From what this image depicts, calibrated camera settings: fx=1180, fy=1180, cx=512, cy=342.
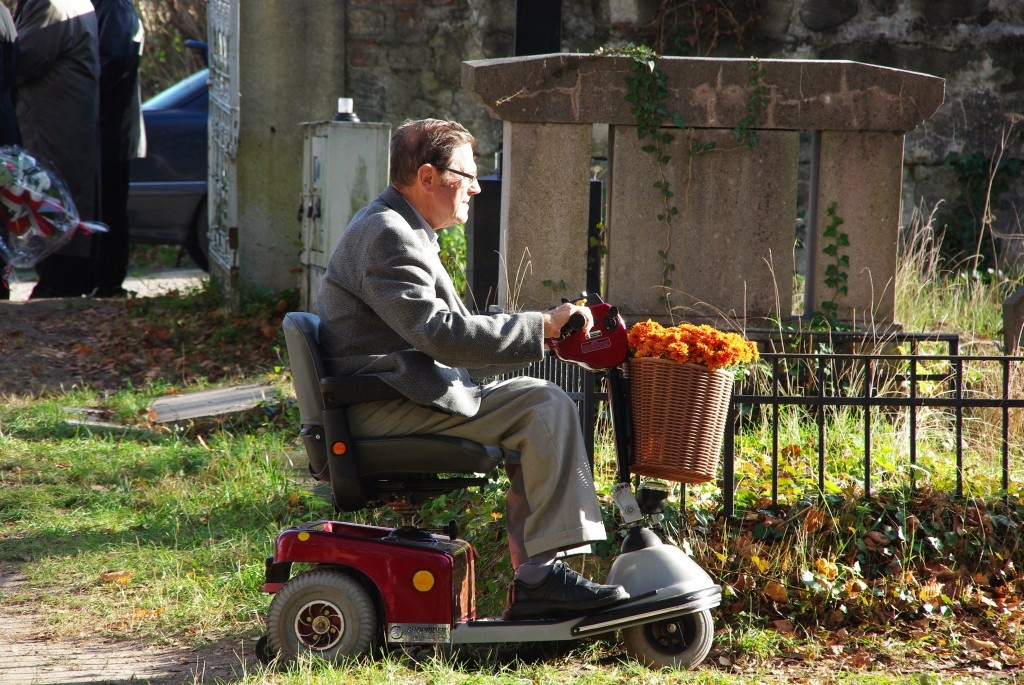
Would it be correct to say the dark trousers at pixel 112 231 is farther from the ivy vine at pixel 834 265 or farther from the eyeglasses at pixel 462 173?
the eyeglasses at pixel 462 173

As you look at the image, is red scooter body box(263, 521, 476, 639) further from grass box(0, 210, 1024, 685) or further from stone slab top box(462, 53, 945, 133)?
stone slab top box(462, 53, 945, 133)

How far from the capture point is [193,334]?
848 centimetres

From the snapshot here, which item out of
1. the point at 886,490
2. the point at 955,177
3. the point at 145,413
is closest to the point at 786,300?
the point at 886,490

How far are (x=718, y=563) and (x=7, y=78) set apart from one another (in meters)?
A: 6.57

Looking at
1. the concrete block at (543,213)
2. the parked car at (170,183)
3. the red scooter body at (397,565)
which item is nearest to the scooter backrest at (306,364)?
the red scooter body at (397,565)

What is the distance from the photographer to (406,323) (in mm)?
3205

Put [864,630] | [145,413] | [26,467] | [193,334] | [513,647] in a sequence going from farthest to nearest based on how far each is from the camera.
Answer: [193,334] → [145,413] → [26,467] → [864,630] → [513,647]

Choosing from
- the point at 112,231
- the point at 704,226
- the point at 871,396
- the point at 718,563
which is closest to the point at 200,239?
the point at 112,231

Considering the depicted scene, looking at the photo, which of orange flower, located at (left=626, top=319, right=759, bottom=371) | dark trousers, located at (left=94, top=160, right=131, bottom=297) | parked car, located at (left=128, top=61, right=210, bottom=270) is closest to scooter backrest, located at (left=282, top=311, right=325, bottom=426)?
orange flower, located at (left=626, top=319, right=759, bottom=371)

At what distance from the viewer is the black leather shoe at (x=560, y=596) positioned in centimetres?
329

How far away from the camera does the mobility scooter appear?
3.27 metres

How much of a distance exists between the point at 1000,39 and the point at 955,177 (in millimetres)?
1105

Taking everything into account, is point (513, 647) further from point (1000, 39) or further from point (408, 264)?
point (1000, 39)

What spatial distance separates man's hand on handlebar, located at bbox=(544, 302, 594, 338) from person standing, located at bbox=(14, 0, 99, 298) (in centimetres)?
663
